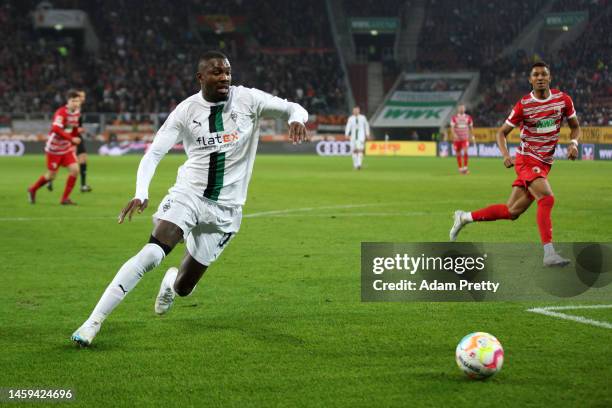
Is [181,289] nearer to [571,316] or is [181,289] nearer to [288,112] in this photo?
[288,112]

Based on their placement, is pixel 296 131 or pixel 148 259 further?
pixel 296 131

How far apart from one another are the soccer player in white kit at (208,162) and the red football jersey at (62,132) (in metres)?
10.9

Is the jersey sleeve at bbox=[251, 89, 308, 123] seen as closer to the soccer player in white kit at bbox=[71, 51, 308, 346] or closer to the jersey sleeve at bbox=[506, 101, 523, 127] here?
the soccer player in white kit at bbox=[71, 51, 308, 346]

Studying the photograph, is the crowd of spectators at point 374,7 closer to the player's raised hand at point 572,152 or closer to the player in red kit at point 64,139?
the player in red kit at point 64,139

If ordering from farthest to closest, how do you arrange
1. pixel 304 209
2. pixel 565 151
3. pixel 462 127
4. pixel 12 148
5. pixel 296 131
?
pixel 12 148, pixel 565 151, pixel 462 127, pixel 304 209, pixel 296 131

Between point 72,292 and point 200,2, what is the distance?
54.6 metres

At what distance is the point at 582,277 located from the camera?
27.4 ft

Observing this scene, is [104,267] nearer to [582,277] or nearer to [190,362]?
[190,362]

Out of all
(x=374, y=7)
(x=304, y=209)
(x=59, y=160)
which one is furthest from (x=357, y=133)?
(x=374, y=7)

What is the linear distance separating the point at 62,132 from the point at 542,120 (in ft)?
33.8

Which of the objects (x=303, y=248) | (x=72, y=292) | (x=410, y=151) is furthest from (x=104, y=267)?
(x=410, y=151)

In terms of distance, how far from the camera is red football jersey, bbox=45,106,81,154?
663 inches

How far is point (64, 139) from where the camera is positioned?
17.0m

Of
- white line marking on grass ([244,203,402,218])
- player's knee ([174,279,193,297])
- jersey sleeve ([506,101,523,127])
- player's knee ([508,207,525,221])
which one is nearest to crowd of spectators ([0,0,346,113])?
white line marking on grass ([244,203,402,218])
